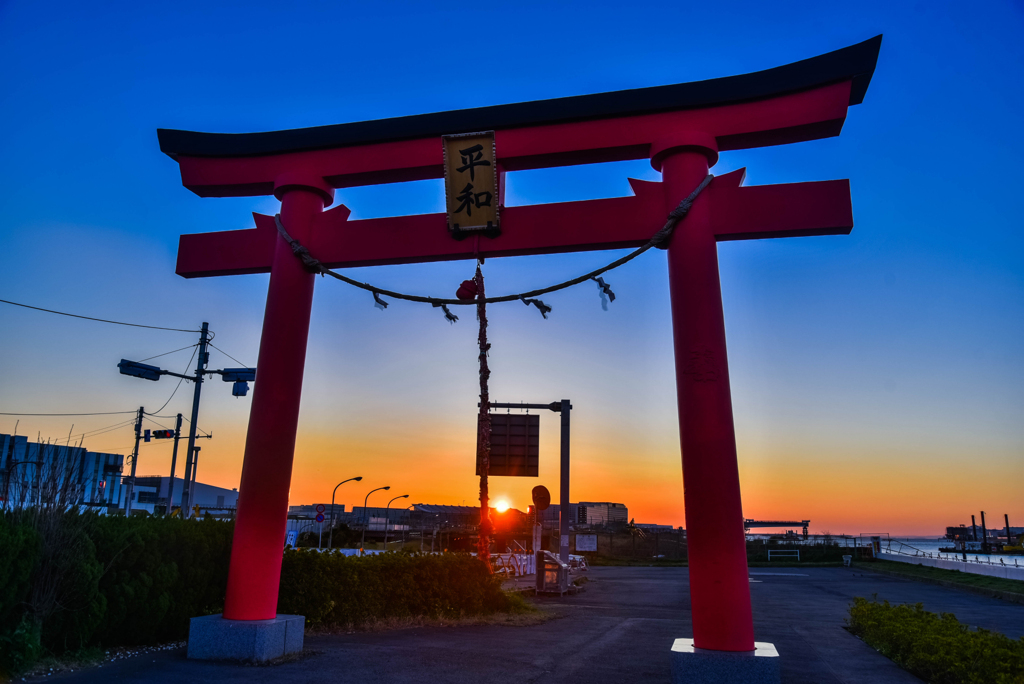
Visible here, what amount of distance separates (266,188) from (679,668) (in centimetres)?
763

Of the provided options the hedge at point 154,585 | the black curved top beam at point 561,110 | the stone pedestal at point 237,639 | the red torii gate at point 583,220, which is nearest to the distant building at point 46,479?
the hedge at point 154,585

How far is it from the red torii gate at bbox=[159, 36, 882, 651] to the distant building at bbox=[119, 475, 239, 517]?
61611 mm

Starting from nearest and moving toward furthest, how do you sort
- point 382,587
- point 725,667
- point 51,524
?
point 725,667
point 51,524
point 382,587

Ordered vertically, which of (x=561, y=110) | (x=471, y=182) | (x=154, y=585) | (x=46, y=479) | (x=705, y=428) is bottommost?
(x=154, y=585)

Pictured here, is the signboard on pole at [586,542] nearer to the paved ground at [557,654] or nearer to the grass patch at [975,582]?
the grass patch at [975,582]

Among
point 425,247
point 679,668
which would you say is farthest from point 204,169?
point 679,668

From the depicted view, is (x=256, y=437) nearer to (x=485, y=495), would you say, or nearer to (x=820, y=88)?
(x=820, y=88)

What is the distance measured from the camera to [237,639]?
6.99 metres

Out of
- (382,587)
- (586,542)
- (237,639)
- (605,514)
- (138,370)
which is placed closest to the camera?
(237,639)

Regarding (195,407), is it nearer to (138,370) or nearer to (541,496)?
(138,370)

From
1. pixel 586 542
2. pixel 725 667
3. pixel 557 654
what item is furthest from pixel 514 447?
pixel 586 542

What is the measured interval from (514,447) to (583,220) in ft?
38.5

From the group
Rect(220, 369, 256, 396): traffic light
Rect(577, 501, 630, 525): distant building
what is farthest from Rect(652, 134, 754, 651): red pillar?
Rect(577, 501, 630, 525): distant building

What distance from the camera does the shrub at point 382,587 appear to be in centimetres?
923
